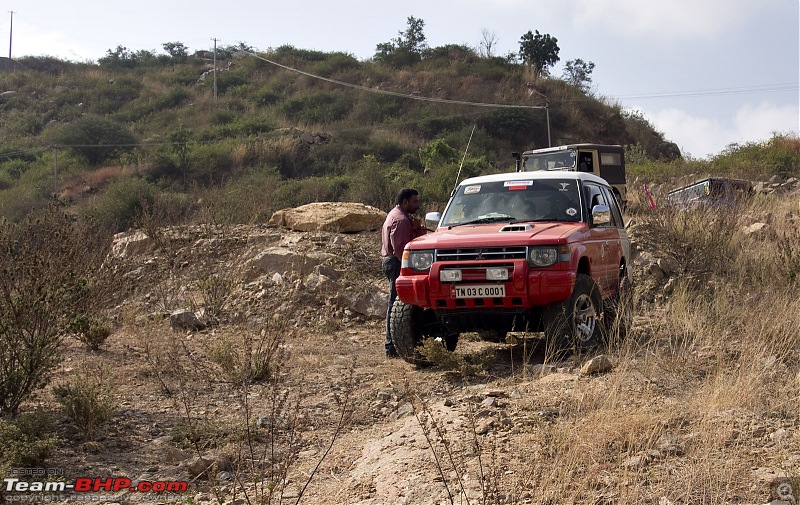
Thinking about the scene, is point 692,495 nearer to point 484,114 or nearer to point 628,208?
point 628,208

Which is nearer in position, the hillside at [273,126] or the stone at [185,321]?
the stone at [185,321]

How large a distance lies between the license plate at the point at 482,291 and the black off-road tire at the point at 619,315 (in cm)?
109

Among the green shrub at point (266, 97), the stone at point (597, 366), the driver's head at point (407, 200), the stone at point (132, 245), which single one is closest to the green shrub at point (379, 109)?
the green shrub at point (266, 97)

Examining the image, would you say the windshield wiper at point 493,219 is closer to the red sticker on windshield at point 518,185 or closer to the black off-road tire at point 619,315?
the red sticker on windshield at point 518,185

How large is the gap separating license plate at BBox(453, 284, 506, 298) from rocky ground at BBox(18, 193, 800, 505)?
62 centimetres

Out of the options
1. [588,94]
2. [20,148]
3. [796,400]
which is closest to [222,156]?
[20,148]

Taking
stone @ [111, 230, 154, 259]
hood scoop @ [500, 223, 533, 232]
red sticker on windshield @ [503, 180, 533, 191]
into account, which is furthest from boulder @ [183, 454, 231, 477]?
stone @ [111, 230, 154, 259]

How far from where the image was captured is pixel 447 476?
4.46 metres

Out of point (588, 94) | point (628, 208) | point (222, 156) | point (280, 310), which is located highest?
point (588, 94)

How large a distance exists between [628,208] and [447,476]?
14.6 metres

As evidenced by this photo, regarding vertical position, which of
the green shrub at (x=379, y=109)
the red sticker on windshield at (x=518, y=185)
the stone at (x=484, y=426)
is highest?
the green shrub at (x=379, y=109)

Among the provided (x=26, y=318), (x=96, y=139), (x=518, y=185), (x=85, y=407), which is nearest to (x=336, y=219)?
(x=518, y=185)

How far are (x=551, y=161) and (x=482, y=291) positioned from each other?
12603 mm

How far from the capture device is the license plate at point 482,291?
23.2ft
